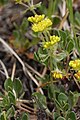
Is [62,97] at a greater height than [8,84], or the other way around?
[8,84]

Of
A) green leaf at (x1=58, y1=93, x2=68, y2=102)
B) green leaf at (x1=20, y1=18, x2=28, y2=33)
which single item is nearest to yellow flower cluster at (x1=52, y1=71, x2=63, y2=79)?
green leaf at (x1=58, y1=93, x2=68, y2=102)

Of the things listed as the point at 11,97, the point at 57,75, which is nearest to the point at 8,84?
the point at 11,97

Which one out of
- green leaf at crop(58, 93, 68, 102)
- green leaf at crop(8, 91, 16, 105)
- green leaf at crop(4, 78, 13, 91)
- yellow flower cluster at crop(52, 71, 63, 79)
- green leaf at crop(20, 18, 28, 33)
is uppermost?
green leaf at crop(20, 18, 28, 33)

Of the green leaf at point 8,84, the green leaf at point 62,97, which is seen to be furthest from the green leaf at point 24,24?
the green leaf at point 62,97

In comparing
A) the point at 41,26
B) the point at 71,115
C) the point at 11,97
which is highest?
the point at 41,26

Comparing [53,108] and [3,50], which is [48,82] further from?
[3,50]

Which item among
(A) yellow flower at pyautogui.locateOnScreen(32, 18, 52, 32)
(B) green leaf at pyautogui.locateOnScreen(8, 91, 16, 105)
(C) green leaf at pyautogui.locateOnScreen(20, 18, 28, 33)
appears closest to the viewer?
(A) yellow flower at pyautogui.locateOnScreen(32, 18, 52, 32)

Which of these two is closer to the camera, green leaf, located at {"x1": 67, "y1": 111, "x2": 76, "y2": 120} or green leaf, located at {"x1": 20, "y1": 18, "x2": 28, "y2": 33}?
green leaf, located at {"x1": 67, "y1": 111, "x2": 76, "y2": 120}

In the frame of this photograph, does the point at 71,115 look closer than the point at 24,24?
Yes

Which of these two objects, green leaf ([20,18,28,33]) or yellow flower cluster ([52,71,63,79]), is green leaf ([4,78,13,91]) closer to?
yellow flower cluster ([52,71,63,79])

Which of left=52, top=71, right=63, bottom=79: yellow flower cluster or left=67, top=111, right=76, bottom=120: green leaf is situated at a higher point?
left=52, top=71, right=63, bottom=79: yellow flower cluster

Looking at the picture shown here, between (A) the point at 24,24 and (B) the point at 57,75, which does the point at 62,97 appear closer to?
(B) the point at 57,75

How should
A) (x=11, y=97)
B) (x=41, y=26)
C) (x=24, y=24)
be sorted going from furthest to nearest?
(x=24, y=24)
(x=11, y=97)
(x=41, y=26)
